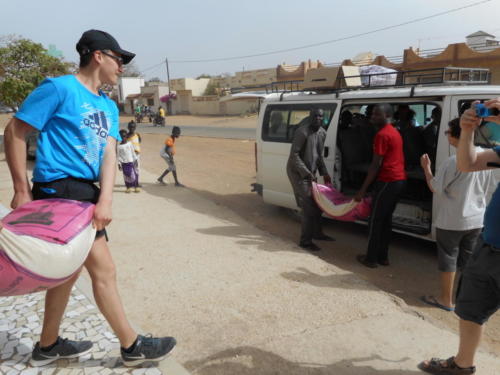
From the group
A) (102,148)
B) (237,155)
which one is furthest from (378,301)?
(237,155)

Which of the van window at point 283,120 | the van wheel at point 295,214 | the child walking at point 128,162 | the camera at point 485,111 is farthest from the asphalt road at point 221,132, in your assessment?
the camera at point 485,111

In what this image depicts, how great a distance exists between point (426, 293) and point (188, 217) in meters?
3.48

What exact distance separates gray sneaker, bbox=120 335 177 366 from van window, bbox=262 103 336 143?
12.6 feet

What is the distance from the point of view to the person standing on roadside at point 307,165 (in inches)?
196

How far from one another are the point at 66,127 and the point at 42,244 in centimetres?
63

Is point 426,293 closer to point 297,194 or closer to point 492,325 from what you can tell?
point 492,325

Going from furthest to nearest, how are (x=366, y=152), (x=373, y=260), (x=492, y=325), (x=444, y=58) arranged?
(x=444, y=58) → (x=366, y=152) → (x=373, y=260) → (x=492, y=325)

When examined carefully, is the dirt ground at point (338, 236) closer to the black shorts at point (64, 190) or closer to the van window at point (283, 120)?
the van window at point (283, 120)

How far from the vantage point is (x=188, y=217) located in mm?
6137

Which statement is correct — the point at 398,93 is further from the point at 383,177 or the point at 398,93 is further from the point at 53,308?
the point at 53,308

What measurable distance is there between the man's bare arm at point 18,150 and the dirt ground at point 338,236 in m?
3.23

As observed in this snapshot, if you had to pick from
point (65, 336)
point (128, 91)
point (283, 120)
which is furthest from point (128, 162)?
point (128, 91)

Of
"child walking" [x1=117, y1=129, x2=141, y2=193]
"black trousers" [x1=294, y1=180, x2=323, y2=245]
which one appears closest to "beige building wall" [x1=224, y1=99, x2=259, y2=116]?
"child walking" [x1=117, y1=129, x2=141, y2=193]

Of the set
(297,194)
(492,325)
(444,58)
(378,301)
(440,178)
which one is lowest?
(492,325)
